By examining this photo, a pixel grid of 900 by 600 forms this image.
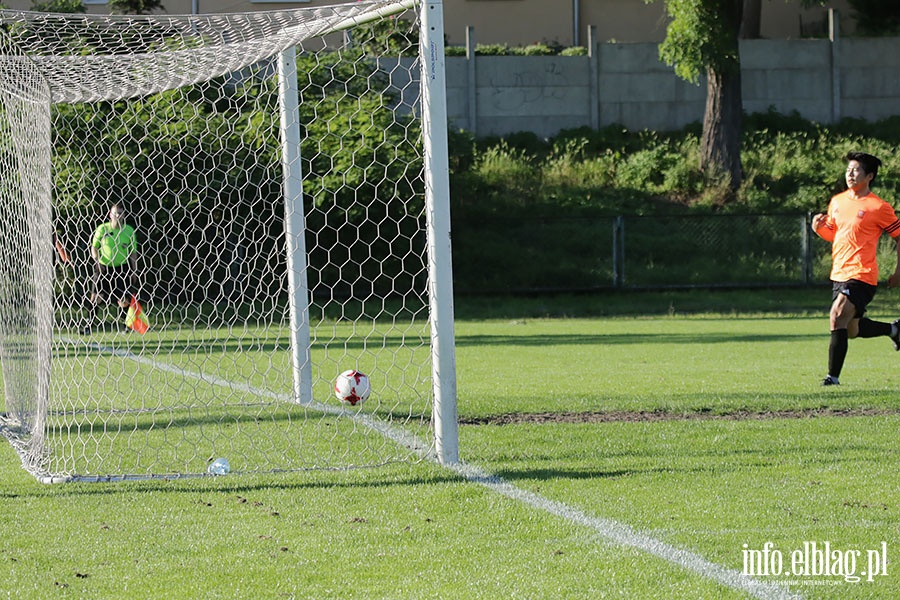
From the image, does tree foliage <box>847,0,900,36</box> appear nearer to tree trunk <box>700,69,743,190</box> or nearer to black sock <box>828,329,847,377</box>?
tree trunk <box>700,69,743,190</box>

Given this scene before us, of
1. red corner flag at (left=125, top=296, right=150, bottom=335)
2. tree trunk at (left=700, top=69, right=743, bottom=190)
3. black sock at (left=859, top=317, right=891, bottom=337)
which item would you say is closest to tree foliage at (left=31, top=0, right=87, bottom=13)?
red corner flag at (left=125, top=296, right=150, bottom=335)

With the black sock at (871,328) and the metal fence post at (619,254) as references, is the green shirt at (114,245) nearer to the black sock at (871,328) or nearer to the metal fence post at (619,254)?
the black sock at (871,328)

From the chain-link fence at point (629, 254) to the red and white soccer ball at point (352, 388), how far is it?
1529 cm

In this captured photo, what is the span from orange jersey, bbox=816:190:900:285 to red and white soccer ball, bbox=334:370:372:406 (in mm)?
4275

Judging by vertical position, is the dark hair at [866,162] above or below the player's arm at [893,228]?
above

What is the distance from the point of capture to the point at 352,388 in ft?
26.0

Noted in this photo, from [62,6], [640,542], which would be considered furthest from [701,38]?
[640,542]

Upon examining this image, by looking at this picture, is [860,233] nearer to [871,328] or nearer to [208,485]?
[871,328]

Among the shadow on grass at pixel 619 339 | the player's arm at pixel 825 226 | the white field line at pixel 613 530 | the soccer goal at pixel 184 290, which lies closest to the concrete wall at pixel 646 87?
the shadow on grass at pixel 619 339

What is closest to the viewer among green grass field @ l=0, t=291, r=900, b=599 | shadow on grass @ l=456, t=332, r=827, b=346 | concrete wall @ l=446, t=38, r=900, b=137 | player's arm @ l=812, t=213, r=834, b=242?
green grass field @ l=0, t=291, r=900, b=599

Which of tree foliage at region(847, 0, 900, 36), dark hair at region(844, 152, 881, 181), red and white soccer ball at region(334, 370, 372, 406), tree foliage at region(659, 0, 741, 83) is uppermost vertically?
tree foliage at region(847, 0, 900, 36)

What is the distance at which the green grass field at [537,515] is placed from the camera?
4172 millimetres

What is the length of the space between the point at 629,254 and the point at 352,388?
16.9 meters

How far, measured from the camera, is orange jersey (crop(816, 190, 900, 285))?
9.66 metres
